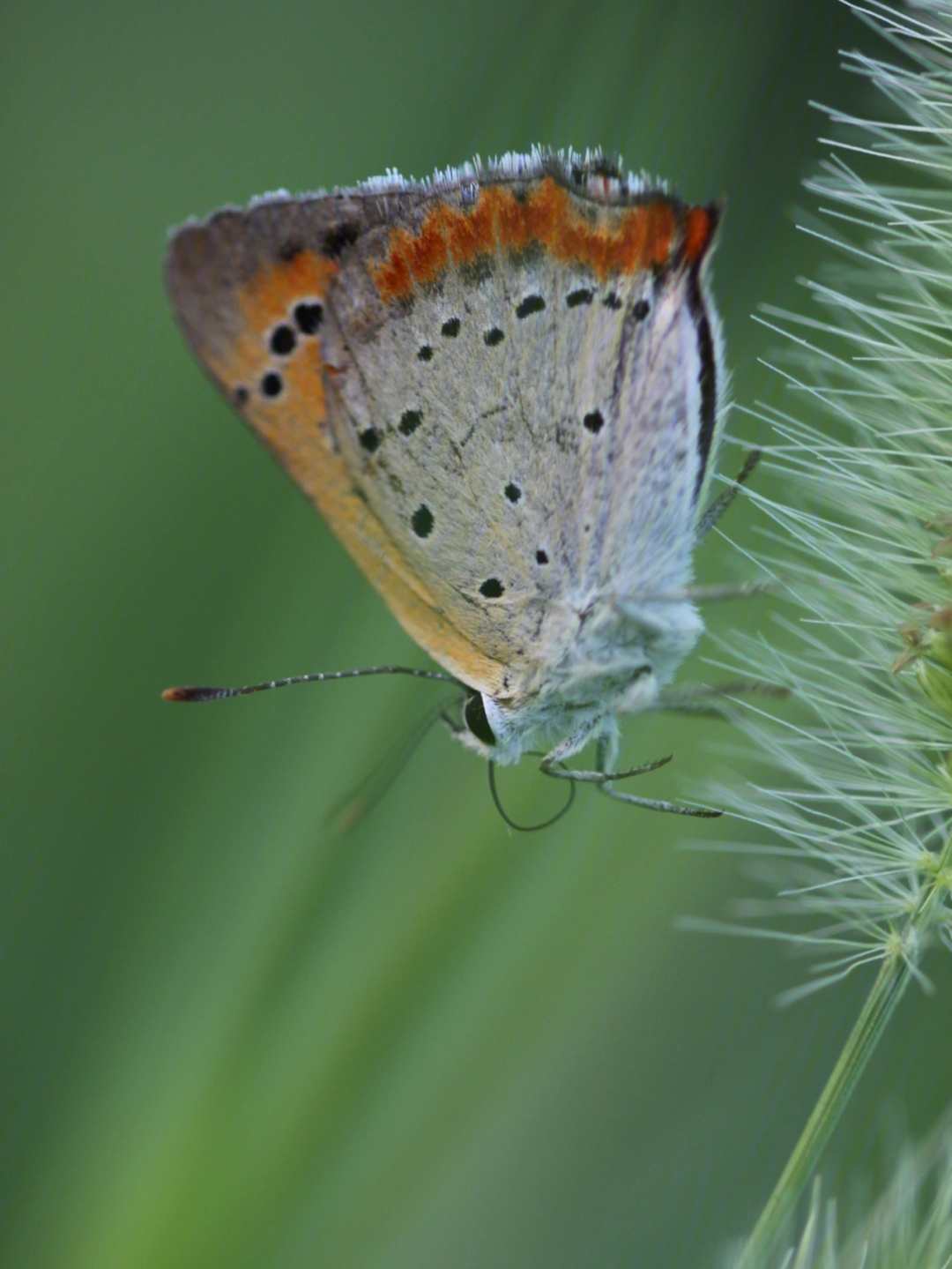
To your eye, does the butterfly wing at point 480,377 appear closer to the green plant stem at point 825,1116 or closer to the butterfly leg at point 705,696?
the butterfly leg at point 705,696

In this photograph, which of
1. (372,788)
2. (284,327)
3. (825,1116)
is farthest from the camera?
(372,788)

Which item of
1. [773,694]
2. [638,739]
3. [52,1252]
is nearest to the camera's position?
[773,694]

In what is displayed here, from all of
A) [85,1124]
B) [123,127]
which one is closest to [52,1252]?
[85,1124]

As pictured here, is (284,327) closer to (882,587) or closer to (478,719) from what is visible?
(478,719)

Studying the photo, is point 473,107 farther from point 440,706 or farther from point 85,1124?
point 85,1124

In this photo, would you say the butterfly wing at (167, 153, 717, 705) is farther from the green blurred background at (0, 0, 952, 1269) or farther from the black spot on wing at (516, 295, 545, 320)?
the green blurred background at (0, 0, 952, 1269)

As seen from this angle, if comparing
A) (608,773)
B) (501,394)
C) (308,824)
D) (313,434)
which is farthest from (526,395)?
(308,824)

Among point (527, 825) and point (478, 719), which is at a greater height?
point (478, 719)

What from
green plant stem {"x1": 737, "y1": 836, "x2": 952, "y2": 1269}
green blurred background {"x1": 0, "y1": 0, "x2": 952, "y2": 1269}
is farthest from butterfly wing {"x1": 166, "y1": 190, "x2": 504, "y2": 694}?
green plant stem {"x1": 737, "y1": 836, "x2": 952, "y2": 1269}
